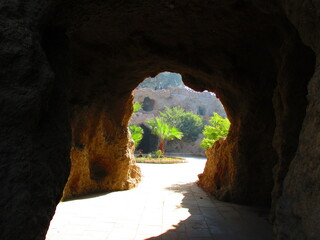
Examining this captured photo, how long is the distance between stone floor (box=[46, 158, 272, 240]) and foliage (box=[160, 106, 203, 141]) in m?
26.7

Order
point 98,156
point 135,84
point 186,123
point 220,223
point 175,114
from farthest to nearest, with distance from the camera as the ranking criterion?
point 186,123 → point 175,114 → point 135,84 → point 98,156 → point 220,223

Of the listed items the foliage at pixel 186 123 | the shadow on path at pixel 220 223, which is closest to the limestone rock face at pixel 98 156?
the shadow on path at pixel 220 223

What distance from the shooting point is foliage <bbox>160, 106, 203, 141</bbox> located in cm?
3359

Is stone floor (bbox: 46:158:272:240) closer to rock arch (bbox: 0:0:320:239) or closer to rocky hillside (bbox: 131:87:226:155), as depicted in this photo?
rock arch (bbox: 0:0:320:239)

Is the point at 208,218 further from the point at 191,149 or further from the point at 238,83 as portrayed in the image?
the point at 191,149

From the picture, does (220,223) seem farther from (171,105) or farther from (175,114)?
(171,105)

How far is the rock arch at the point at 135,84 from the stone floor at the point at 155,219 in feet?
2.92

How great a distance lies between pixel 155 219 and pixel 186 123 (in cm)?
2962

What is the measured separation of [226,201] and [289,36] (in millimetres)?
4454

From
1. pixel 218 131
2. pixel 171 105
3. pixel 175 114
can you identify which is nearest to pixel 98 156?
pixel 218 131

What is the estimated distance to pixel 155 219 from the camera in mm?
4988

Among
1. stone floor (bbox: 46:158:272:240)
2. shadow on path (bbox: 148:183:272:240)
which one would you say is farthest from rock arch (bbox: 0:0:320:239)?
stone floor (bbox: 46:158:272:240)

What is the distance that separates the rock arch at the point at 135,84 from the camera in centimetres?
207

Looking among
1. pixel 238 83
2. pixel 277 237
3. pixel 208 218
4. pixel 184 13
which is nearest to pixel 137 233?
pixel 208 218
